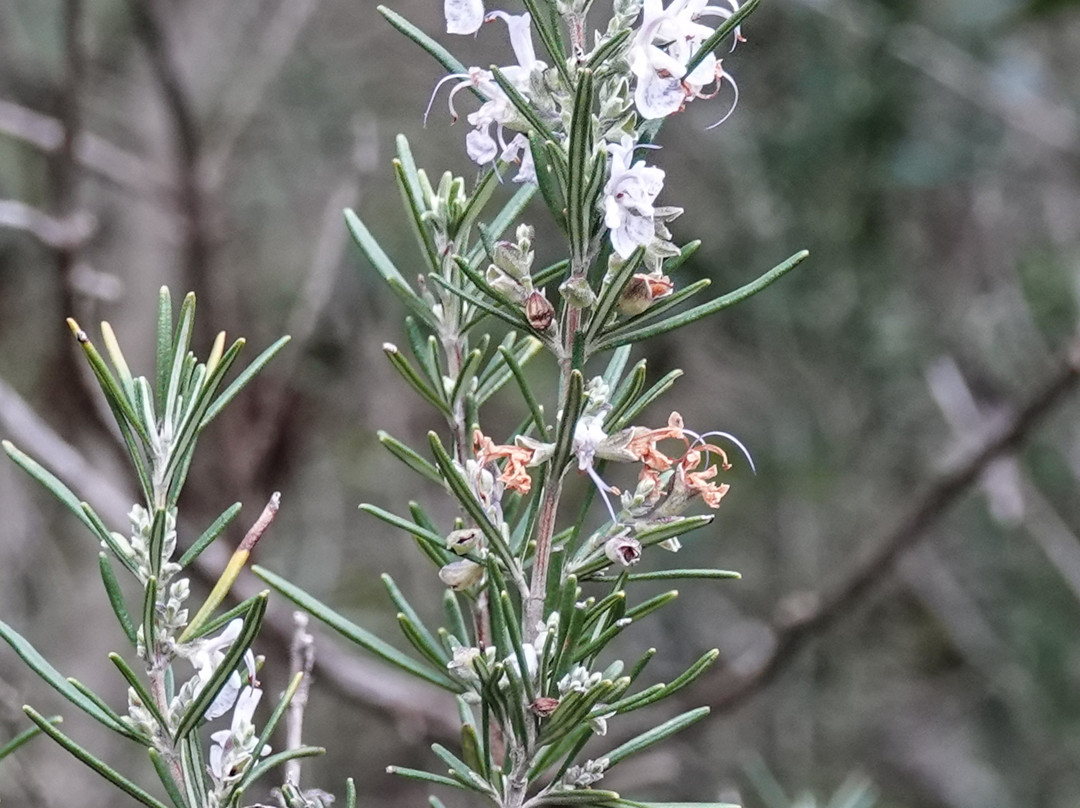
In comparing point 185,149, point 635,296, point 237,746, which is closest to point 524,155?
point 635,296

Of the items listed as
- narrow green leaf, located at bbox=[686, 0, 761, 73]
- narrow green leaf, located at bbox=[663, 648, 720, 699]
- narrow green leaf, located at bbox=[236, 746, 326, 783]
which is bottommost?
narrow green leaf, located at bbox=[236, 746, 326, 783]

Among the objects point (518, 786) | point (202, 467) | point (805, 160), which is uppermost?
point (805, 160)

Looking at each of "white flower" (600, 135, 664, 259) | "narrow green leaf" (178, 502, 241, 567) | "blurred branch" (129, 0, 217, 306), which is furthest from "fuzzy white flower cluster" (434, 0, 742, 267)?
"blurred branch" (129, 0, 217, 306)

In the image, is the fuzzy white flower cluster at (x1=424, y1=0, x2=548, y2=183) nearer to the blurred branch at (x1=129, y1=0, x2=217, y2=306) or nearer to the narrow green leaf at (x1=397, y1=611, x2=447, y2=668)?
the narrow green leaf at (x1=397, y1=611, x2=447, y2=668)

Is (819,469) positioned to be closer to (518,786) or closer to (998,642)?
(998,642)

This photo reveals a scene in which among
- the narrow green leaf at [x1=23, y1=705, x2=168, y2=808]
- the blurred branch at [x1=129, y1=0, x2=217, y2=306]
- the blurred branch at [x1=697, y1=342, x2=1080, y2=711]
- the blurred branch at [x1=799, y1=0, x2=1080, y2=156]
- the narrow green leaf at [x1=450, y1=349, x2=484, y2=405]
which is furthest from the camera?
the blurred branch at [x1=799, y1=0, x2=1080, y2=156]

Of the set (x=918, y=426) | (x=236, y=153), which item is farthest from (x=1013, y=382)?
(x=236, y=153)
